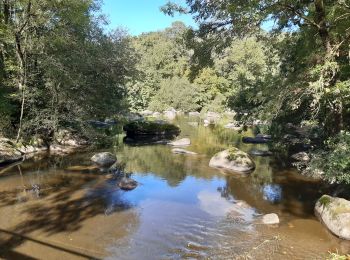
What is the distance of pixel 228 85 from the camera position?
54.0 meters

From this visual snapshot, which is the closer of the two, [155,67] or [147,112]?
[147,112]

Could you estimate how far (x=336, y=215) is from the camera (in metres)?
8.86

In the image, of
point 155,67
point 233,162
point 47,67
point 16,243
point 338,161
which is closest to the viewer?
point 16,243

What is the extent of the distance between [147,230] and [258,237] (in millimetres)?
2785

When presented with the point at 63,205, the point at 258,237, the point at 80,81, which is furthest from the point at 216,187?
the point at 80,81

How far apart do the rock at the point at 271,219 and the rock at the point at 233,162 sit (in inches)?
225

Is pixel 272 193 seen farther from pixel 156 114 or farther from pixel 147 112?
pixel 147 112

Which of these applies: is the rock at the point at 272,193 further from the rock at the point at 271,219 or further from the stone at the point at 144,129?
the stone at the point at 144,129

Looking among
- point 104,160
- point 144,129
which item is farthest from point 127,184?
point 144,129

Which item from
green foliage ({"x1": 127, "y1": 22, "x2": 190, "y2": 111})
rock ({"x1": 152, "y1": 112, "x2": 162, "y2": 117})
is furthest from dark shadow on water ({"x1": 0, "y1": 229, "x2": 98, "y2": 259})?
rock ({"x1": 152, "y1": 112, "x2": 162, "y2": 117})

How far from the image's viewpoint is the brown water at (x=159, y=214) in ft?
25.6

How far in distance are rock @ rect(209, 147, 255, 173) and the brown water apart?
1.56ft

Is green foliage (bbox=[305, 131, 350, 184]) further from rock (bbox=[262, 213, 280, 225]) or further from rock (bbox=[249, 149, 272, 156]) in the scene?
rock (bbox=[249, 149, 272, 156])

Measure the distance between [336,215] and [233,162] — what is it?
23.6 ft
